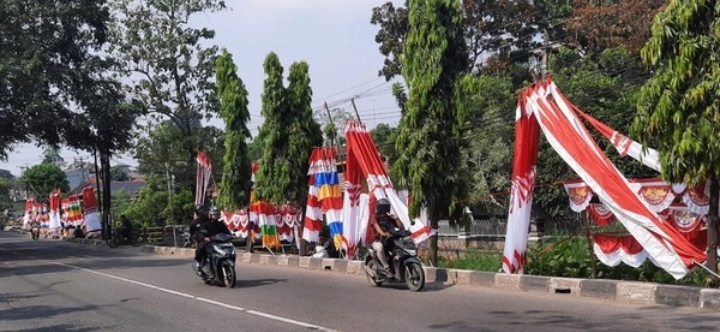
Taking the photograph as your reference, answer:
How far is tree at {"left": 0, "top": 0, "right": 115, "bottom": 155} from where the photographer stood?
2673cm

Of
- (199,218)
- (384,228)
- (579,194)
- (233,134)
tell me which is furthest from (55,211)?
(579,194)

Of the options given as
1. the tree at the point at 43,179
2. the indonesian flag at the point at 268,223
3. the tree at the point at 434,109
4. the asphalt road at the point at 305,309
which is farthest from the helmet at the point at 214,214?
the tree at the point at 43,179

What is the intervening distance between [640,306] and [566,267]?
319cm

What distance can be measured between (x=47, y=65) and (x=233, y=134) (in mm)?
7826

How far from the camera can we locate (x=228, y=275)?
14.7m

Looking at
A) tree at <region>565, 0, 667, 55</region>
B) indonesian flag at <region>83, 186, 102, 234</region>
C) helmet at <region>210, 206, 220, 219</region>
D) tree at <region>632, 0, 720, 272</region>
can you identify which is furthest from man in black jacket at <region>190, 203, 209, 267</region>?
indonesian flag at <region>83, 186, 102, 234</region>

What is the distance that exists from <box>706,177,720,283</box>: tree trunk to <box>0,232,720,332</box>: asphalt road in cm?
101

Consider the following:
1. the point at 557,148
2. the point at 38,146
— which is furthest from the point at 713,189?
the point at 38,146

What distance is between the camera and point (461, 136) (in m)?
15.8

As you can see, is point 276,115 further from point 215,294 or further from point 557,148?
point 557,148

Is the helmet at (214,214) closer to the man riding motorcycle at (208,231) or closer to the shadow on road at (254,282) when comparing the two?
the man riding motorcycle at (208,231)

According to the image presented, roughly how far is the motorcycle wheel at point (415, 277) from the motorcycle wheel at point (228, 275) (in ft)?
12.0

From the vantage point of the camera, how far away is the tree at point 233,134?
25.9 m

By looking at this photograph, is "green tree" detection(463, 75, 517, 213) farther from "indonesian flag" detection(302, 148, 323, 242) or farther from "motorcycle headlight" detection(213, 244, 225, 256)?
"motorcycle headlight" detection(213, 244, 225, 256)
